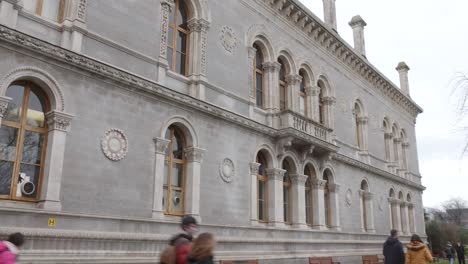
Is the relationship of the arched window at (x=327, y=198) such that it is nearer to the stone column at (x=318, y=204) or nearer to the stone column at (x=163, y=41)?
the stone column at (x=318, y=204)

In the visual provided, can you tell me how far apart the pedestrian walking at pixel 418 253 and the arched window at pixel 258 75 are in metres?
10.0

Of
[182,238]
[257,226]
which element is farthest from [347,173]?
[182,238]

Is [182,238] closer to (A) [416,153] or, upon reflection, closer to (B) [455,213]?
(A) [416,153]

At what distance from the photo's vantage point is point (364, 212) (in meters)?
26.4

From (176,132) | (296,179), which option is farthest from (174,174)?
(296,179)

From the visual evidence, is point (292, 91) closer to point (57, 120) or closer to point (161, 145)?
point (161, 145)

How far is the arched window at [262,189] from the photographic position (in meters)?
18.0

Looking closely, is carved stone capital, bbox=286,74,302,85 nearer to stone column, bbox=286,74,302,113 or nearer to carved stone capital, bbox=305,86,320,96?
stone column, bbox=286,74,302,113

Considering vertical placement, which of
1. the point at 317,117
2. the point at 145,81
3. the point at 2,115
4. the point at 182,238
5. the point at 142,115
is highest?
the point at 317,117

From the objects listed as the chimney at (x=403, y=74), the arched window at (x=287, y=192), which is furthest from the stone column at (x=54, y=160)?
the chimney at (x=403, y=74)

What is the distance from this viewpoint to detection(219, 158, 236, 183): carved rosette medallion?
15.9 meters

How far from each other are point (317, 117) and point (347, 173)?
405cm

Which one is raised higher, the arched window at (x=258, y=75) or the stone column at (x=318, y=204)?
the arched window at (x=258, y=75)

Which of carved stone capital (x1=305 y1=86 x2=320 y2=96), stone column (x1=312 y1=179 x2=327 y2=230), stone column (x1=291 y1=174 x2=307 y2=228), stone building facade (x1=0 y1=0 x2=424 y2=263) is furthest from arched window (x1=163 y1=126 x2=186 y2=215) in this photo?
carved stone capital (x1=305 y1=86 x2=320 y2=96)
